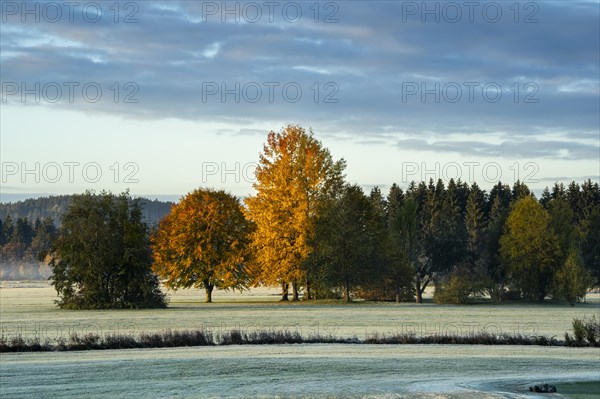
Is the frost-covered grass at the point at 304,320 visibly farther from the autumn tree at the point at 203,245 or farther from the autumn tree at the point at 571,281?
the autumn tree at the point at 203,245

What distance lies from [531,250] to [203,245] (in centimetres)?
3215

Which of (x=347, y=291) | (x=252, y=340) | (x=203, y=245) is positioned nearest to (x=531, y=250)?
(x=347, y=291)

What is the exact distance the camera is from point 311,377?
107 feet

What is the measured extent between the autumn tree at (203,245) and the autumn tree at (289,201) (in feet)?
5.95

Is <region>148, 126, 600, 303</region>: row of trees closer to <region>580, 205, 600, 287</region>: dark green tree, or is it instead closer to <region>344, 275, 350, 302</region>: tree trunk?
<region>344, 275, 350, 302</region>: tree trunk

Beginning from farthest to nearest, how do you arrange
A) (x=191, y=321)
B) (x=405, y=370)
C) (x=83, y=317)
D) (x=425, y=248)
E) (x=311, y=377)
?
1. (x=425, y=248)
2. (x=83, y=317)
3. (x=191, y=321)
4. (x=405, y=370)
5. (x=311, y=377)

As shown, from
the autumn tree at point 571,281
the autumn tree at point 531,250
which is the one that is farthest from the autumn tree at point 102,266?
the autumn tree at point 571,281

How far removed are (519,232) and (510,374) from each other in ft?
198

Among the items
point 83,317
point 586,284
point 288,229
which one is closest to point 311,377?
point 83,317

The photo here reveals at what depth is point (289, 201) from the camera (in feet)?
287

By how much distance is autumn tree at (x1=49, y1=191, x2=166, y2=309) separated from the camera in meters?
77.2

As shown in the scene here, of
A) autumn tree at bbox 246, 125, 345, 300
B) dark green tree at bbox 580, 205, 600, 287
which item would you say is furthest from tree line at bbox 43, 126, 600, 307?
dark green tree at bbox 580, 205, 600, 287

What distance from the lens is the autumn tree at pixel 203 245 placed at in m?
87.3

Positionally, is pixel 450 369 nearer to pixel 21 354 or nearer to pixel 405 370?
pixel 405 370
